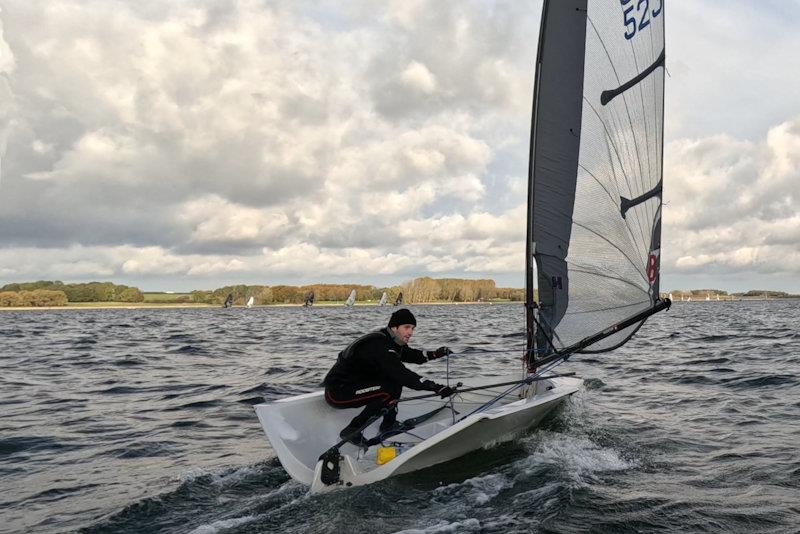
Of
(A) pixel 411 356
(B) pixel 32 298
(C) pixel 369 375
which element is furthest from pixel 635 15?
(B) pixel 32 298

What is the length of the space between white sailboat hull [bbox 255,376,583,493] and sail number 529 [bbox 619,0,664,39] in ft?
15.2

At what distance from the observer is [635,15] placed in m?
7.28

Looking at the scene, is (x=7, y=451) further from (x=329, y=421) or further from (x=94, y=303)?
(x=94, y=303)

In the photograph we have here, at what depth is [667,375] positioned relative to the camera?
1322 cm

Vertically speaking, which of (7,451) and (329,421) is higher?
(329,421)

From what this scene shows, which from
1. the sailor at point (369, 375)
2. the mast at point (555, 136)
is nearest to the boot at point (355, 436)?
the sailor at point (369, 375)

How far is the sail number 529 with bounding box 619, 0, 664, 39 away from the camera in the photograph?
7250 millimetres

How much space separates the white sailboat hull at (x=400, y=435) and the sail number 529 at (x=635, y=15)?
182 inches

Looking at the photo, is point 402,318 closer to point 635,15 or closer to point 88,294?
point 635,15

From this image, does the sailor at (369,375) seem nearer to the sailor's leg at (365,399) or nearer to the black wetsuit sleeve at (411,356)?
the sailor's leg at (365,399)

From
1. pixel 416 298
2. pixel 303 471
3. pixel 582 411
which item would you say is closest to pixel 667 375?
pixel 582 411

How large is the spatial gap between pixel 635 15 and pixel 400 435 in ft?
19.9

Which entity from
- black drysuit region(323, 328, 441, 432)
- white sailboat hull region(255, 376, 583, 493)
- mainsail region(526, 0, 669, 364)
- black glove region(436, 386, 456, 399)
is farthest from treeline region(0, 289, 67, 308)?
black glove region(436, 386, 456, 399)

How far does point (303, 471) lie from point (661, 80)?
21.4 feet
